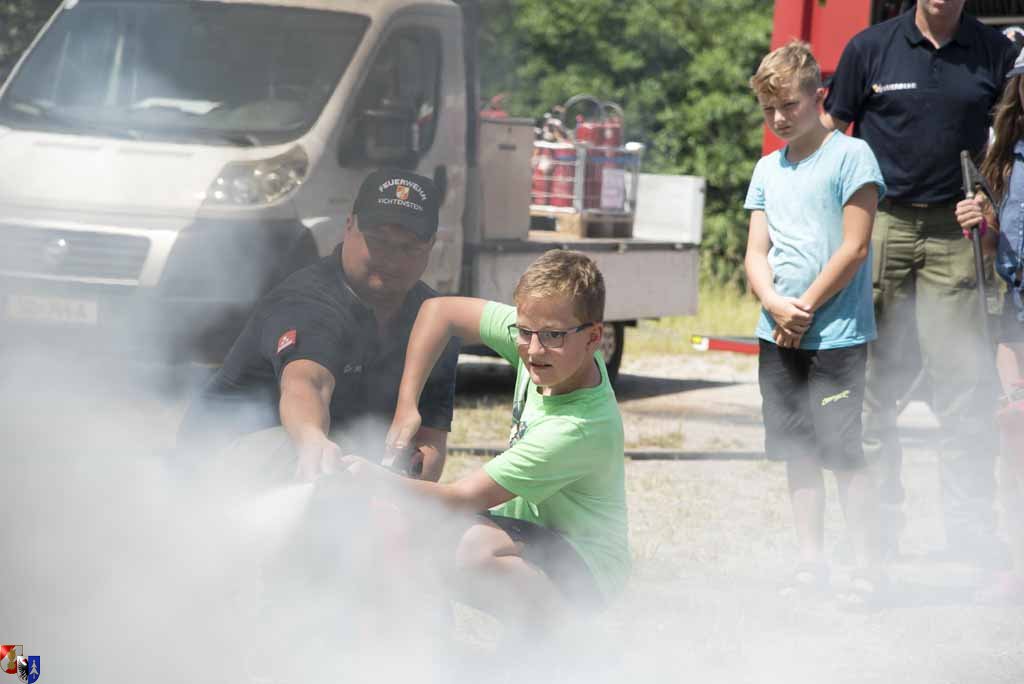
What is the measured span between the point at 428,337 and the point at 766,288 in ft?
4.13

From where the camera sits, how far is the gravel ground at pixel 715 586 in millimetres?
3406

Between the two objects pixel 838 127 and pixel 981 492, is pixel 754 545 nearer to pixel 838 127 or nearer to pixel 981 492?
pixel 981 492

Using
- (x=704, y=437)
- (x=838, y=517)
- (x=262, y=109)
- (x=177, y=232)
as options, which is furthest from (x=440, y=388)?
(x=704, y=437)

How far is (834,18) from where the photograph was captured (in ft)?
23.2

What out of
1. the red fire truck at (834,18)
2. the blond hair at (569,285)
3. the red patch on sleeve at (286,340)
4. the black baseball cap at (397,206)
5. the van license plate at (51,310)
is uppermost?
the red fire truck at (834,18)

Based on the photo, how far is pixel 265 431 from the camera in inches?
129

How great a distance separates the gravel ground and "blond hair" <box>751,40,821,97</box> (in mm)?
1335

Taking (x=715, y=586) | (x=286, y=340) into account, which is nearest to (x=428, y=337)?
(x=286, y=340)

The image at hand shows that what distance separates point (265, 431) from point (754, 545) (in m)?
1.97

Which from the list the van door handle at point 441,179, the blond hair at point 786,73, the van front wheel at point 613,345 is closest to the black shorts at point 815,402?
the blond hair at point 786,73

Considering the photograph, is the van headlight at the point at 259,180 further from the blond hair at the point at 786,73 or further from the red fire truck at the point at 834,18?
the blond hair at the point at 786,73

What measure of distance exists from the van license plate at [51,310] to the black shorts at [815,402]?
231 cm

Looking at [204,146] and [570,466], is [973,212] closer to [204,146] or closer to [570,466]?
[570,466]

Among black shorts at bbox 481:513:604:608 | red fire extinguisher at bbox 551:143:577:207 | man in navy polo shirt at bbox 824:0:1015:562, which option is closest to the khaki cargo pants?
man in navy polo shirt at bbox 824:0:1015:562
